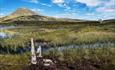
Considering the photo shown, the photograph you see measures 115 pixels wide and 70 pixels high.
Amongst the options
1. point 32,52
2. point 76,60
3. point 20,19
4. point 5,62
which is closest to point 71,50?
point 76,60

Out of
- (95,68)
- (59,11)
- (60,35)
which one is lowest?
(95,68)

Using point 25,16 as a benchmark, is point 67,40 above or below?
below

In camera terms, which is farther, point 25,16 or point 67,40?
point 25,16

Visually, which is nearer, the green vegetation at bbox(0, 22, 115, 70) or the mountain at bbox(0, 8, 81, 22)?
the green vegetation at bbox(0, 22, 115, 70)

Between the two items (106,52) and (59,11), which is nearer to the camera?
(106,52)

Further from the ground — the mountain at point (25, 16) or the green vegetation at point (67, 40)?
the mountain at point (25, 16)

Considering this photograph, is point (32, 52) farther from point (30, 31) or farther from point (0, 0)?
point (0, 0)

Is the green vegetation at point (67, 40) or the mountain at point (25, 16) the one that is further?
the mountain at point (25, 16)

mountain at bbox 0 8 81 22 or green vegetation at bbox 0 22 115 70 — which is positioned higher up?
mountain at bbox 0 8 81 22

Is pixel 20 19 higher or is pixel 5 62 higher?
pixel 20 19

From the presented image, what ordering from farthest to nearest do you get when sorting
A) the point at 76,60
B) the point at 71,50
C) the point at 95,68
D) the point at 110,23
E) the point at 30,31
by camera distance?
1. the point at 110,23
2. the point at 30,31
3. the point at 71,50
4. the point at 76,60
5. the point at 95,68

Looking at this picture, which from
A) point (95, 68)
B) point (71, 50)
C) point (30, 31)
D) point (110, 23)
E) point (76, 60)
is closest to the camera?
point (95, 68)
